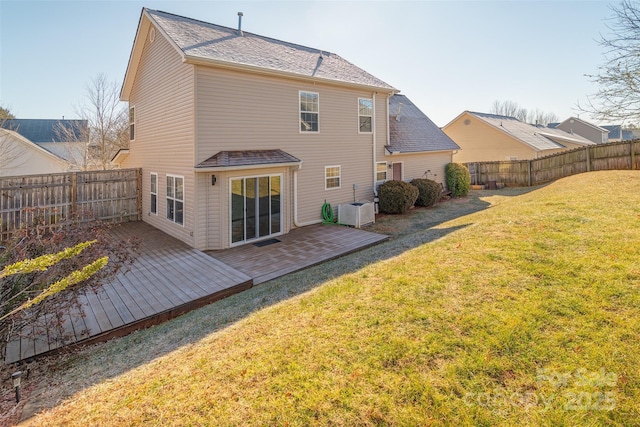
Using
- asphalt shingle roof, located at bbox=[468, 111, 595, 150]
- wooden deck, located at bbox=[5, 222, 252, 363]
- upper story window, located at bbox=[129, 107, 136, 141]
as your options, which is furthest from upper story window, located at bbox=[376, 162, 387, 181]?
asphalt shingle roof, located at bbox=[468, 111, 595, 150]

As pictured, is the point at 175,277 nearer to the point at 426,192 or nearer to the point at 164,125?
the point at 164,125

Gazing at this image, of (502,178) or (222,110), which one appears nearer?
(222,110)

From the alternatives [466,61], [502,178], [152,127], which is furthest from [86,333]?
[502,178]

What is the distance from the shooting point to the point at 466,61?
16750 millimetres

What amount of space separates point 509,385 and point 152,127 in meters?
13.5

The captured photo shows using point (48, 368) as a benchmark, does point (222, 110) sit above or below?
above

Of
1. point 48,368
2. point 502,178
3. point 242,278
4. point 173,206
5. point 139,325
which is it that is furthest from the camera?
point 502,178

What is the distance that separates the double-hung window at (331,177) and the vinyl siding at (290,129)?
0.21 metres

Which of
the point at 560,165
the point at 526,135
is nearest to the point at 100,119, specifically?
the point at 560,165

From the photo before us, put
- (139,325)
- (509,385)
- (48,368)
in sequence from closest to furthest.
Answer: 1. (509,385)
2. (48,368)
3. (139,325)

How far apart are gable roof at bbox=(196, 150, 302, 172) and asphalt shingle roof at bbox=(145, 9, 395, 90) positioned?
8.78ft

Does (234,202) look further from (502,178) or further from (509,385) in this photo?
(502,178)

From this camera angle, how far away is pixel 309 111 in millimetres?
12109

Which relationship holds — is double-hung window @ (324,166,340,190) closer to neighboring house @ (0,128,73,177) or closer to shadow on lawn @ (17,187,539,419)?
shadow on lawn @ (17,187,539,419)
